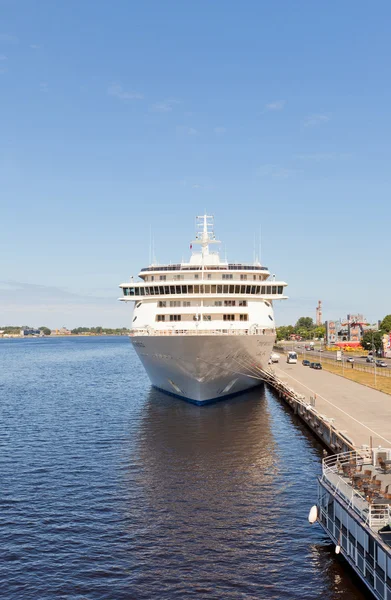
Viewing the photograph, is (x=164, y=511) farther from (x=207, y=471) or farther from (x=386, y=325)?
(x=386, y=325)

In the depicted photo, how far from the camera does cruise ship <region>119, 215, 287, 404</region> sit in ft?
173

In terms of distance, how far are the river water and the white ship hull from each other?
3.16m

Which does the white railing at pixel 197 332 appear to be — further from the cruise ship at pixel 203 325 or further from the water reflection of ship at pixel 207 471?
the water reflection of ship at pixel 207 471

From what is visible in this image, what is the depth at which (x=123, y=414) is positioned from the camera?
5894cm

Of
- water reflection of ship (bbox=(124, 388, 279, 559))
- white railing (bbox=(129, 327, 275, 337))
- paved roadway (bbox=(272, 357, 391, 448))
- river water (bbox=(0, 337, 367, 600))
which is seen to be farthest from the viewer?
white railing (bbox=(129, 327, 275, 337))

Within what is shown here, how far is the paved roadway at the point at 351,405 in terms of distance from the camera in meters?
37.9

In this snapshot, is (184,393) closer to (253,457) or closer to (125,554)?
(253,457)

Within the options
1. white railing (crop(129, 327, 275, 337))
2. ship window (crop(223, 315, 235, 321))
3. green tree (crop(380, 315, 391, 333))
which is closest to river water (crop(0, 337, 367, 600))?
white railing (crop(129, 327, 275, 337))

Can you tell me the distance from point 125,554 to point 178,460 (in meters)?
14.5

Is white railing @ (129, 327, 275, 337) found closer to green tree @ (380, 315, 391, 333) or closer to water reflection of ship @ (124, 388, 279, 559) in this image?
water reflection of ship @ (124, 388, 279, 559)

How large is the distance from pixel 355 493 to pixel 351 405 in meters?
28.3

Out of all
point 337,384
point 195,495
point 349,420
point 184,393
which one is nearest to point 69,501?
point 195,495

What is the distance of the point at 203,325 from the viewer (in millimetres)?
57344

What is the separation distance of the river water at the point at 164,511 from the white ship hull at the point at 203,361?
124 inches
